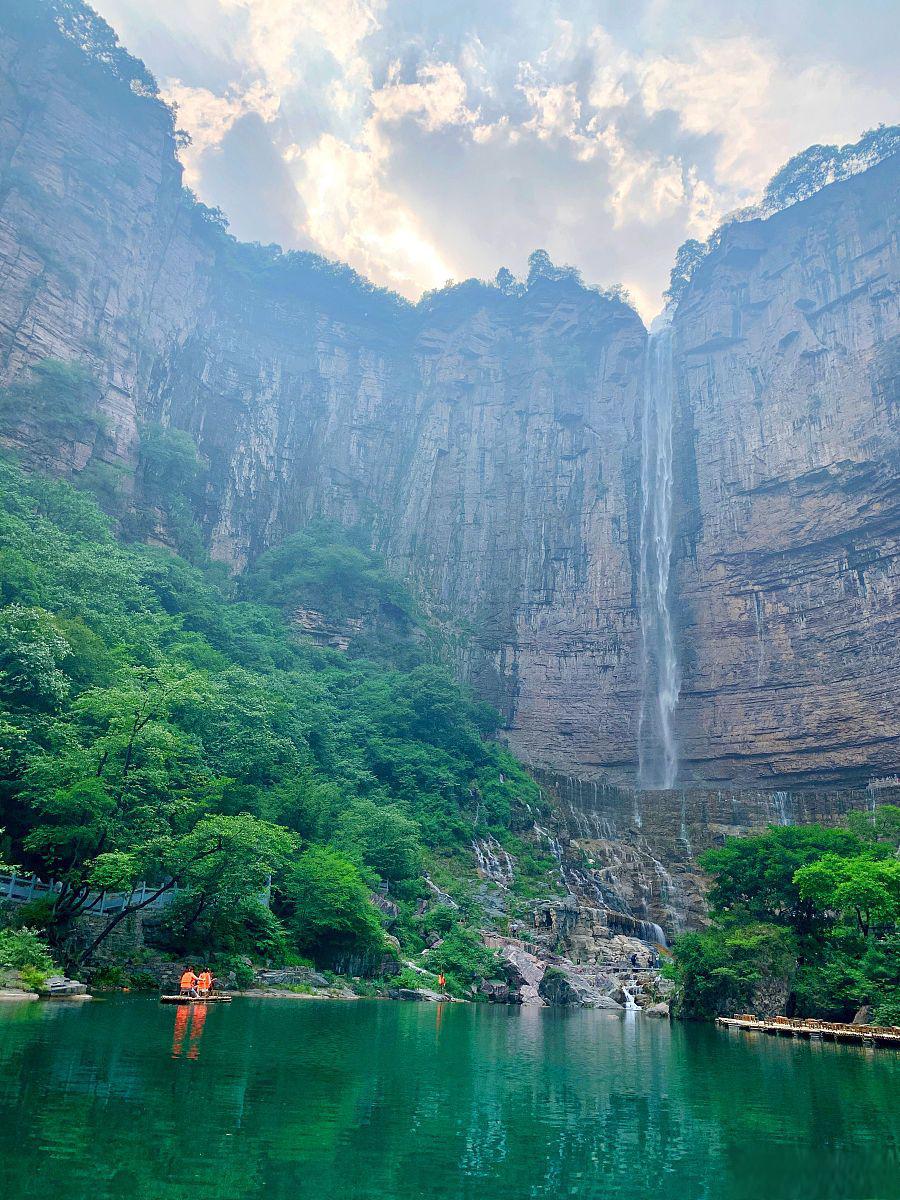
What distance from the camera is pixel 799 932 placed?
21.8 m

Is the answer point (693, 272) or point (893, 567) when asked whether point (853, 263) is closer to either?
point (693, 272)

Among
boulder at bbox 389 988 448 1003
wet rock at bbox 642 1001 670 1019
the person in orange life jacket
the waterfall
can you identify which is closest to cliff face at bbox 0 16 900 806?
the waterfall

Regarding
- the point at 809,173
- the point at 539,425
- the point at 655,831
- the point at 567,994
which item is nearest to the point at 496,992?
the point at 567,994

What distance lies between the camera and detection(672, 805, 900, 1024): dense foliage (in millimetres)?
18252

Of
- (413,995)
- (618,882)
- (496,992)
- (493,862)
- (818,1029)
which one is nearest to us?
(818,1029)

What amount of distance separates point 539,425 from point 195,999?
4858cm

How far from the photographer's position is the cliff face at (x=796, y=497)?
42.0 meters

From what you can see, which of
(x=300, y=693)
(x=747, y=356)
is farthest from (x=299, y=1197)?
(x=747, y=356)

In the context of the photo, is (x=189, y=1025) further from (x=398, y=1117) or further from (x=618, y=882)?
(x=618, y=882)

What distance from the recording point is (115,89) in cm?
4572

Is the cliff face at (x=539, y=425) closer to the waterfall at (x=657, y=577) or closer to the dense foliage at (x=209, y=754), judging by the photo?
the waterfall at (x=657, y=577)

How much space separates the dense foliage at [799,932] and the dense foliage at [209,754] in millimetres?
8978

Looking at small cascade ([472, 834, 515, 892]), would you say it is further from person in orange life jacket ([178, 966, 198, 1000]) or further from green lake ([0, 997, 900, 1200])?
green lake ([0, 997, 900, 1200])

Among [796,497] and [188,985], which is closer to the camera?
[188,985]
